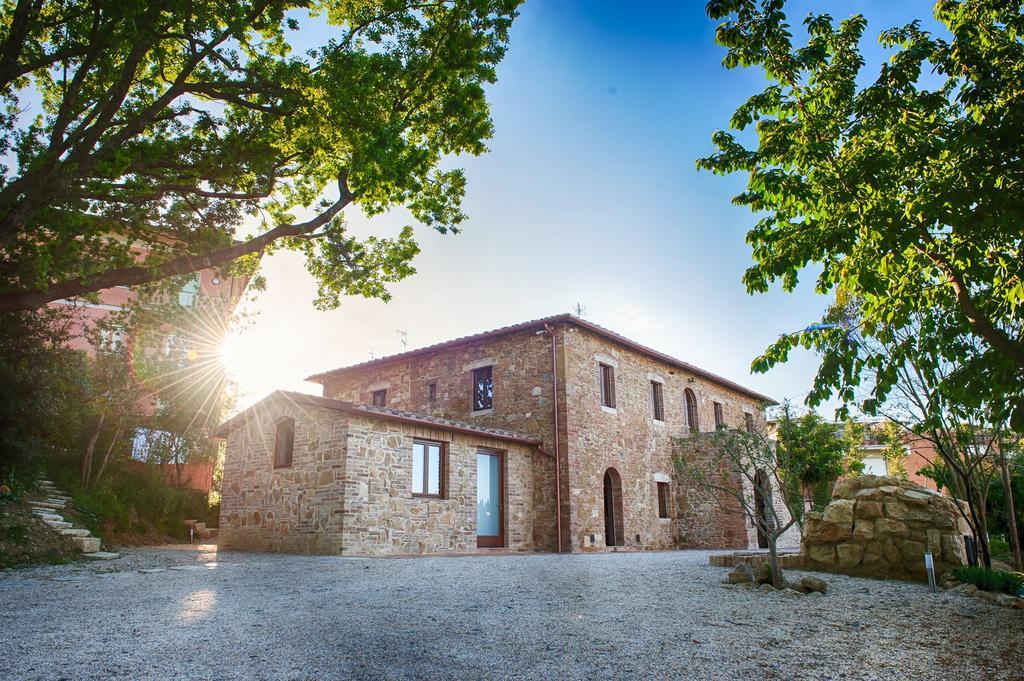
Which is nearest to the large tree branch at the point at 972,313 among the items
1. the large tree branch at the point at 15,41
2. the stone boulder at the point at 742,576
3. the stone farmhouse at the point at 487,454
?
the stone boulder at the point at 742,576

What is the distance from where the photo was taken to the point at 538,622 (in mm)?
5125

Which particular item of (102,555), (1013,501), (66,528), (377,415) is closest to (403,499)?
(377,415)

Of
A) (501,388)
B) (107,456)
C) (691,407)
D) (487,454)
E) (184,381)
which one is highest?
(184,381)

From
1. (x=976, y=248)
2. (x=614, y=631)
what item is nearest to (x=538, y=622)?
(x=614, y=631)

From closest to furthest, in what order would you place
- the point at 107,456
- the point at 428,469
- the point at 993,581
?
the point at 993,581, the point at 428,469, the point at 107,456

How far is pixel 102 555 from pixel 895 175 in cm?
1186

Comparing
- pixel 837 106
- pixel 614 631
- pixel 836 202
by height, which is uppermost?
pixel 837 106

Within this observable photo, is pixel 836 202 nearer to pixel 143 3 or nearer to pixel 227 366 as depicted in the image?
pixel 143 3

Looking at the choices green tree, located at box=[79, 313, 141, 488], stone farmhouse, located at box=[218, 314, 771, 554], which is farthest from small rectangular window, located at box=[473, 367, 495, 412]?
green tree, located at box=[79, 313, 141, 488]

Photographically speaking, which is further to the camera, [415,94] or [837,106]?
[415,94]

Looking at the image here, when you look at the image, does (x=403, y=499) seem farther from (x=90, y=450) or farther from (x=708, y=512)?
(x=708, y=512)

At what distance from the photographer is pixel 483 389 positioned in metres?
17.2

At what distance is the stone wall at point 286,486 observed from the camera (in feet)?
39.1

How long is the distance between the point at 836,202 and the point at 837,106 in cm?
97
